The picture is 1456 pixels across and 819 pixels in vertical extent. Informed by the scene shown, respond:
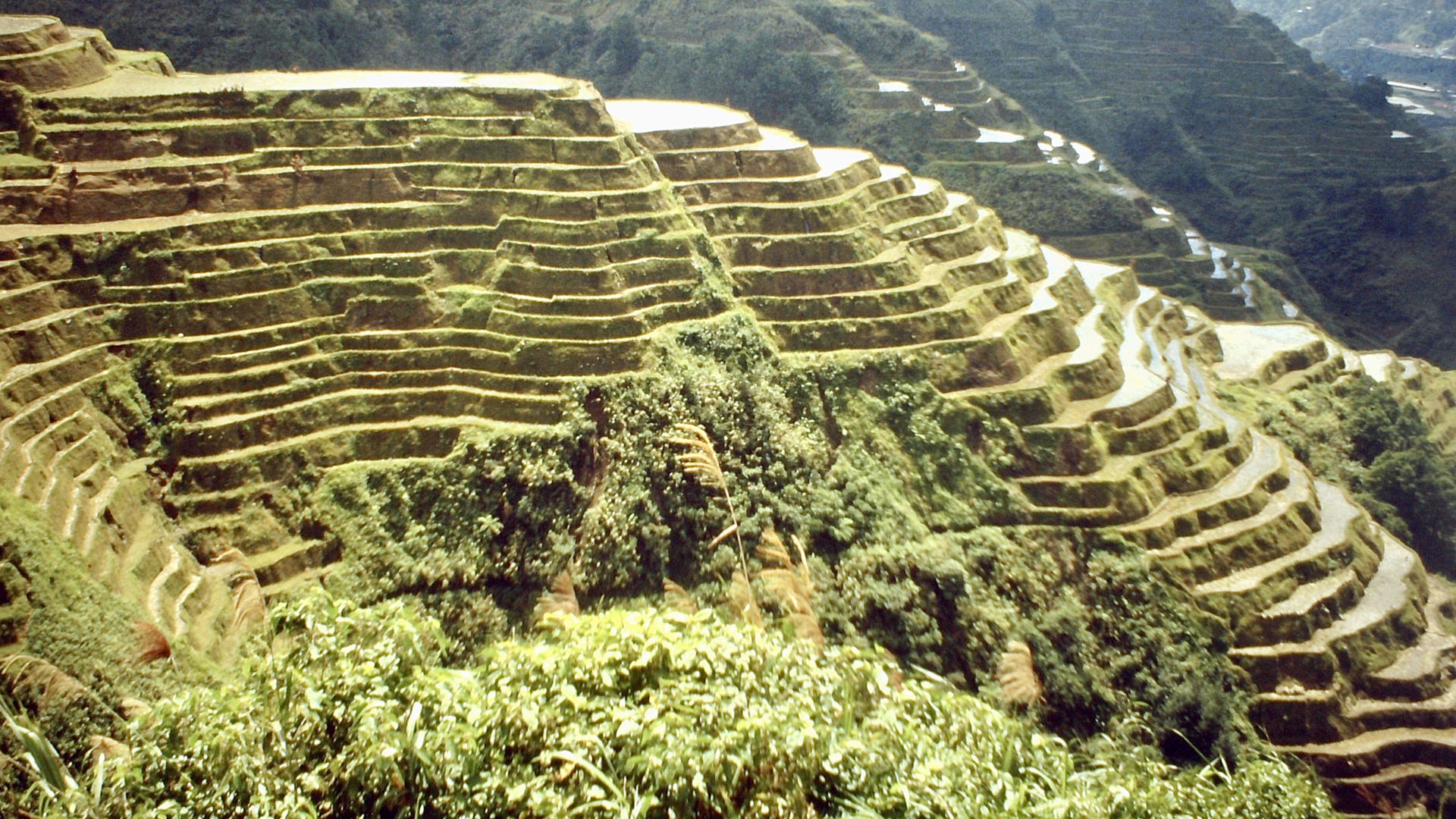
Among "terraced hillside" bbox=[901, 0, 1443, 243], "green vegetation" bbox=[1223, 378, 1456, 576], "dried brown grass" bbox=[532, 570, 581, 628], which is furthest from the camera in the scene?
"terraced hillside" bbox=[901, 0, 1443, 243]

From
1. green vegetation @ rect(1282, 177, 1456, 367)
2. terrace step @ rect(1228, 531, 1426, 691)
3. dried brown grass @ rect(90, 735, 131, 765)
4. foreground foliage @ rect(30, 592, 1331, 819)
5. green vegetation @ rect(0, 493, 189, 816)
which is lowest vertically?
green vegetation @ rect(1282, 177, 1456, 367)

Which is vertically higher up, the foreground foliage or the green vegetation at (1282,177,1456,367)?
the foreground foliage

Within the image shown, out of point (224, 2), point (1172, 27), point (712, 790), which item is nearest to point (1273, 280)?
point (1172, 27)

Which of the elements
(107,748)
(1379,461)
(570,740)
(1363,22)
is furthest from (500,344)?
(1363,22)

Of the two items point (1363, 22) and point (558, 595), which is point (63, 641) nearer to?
point (558, 595)

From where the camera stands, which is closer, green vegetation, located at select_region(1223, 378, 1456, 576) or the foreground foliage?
the foreground foliage

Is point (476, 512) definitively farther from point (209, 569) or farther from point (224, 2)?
point (224, 2)

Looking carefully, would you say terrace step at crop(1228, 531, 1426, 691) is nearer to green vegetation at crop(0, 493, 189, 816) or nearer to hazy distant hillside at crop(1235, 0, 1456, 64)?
green vegetation at crop(0, 493, 189, 816)

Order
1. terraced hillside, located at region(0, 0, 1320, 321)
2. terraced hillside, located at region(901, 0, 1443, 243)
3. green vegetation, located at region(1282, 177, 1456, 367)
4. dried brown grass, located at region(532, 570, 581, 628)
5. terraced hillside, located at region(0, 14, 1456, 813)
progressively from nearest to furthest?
dried brown grass, located at region(532, 570, 581, 628), terraced hillside, located at region(0, 14, 1456, 813), terraced hillside, located at region(0, 0, 1320, 321), green vegetation, located at region(1282, 177, 1456, 367), terraced hillside, located at region(901, 0, 1443, 243)

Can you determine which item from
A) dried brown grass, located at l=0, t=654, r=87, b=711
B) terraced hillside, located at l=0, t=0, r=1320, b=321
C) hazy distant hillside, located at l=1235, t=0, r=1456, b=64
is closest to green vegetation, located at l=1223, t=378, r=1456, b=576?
terraced hillside, located at l=0, t=0, r=1320, b=321
